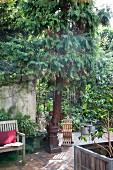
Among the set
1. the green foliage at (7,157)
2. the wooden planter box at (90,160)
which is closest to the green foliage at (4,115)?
the green foliage at (7,157)

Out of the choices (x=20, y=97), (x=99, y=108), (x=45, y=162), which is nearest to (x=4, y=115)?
(x=20, y=97)

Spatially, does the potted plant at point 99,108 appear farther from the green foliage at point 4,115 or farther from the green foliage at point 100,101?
the green foliage at point 4,115

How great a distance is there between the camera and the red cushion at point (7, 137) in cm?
434

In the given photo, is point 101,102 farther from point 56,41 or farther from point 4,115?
point 4,115

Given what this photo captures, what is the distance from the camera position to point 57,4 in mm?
4809

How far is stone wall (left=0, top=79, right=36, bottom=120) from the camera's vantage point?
5146 mm

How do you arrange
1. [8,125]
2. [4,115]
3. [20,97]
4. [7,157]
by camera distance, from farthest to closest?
[20,97] → [4,115] → [8,125] → [7,157]

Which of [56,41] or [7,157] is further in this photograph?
[56,41]

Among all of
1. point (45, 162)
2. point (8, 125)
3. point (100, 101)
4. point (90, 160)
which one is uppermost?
point (100, 101)

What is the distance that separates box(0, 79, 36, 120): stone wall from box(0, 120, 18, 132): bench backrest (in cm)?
46

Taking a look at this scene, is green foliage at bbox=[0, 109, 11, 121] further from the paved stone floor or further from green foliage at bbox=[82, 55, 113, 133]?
green foliage at bbox=[82, 55, 113, 133]

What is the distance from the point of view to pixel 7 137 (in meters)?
4.42

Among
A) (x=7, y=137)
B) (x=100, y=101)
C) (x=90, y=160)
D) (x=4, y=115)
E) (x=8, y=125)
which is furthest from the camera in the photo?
(x=4, y=115)

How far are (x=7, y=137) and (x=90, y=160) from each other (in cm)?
210
